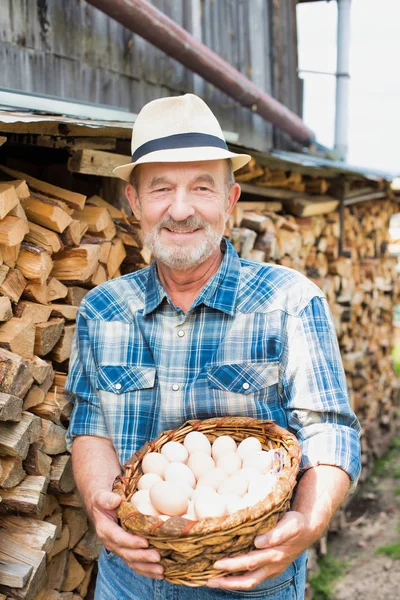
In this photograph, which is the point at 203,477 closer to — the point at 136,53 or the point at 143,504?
the point at 143,504

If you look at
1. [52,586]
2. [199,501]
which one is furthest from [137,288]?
[52,586]

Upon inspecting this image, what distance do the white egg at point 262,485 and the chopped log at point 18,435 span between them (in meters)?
0.86

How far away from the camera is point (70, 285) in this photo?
9.57ft

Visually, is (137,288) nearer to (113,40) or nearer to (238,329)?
(238,329)

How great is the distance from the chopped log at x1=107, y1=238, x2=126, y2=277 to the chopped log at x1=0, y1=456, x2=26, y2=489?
995 millimetres

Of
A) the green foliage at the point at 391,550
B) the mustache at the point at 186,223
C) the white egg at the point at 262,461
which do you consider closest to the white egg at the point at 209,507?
the white egg at the point at 262,461

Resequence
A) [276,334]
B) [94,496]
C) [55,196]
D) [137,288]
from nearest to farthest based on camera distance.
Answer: [94,496]
[276,334]
[137,288]
[55,196]

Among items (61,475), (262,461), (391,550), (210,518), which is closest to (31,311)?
(61,475)

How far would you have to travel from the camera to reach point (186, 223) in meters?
2.27

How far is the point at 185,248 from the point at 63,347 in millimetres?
814

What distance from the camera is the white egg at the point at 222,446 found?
2.13m

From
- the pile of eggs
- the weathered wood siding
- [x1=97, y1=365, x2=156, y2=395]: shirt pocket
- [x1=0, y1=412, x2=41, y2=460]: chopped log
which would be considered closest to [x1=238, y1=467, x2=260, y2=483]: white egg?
the pile of eggs

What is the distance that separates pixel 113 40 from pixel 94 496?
11.3 feet

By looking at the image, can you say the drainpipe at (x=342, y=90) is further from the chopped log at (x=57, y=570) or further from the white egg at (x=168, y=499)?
the white egg at (x=168, y=499)
